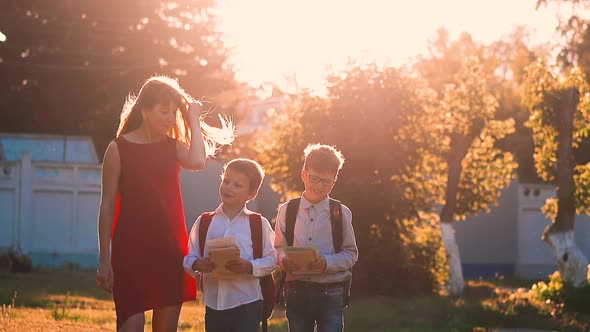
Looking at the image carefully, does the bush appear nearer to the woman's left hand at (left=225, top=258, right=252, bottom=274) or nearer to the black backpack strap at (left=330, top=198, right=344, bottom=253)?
the black backpack strap at (left=330, top=198, right=344, bottom=253)

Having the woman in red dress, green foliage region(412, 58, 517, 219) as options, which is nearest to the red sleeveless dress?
the woman in red dress

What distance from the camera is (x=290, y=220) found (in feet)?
21.8

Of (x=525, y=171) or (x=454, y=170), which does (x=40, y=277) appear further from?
(x=525, y=171)

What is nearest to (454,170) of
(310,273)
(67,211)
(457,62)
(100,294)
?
Result: (100,294)

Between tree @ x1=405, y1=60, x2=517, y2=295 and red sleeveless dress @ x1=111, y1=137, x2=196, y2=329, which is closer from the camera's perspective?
red sleeveless dress @ x1=111, y1=137, x2=196, y2=329

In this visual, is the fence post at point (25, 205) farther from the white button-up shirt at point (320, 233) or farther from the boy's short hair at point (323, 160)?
the boy's short hair at point (323, 160)

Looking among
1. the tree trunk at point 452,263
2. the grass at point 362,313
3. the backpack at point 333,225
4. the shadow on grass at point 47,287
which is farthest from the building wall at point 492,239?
the backpack at point 333,225

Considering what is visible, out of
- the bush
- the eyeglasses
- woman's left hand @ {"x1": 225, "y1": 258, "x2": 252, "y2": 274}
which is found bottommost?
the bush

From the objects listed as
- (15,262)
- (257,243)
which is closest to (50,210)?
(15,262)

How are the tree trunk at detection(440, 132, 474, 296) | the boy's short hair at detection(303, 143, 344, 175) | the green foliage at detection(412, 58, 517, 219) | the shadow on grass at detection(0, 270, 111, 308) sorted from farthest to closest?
A: 1. the green foliage at detection(412, 58, 517, 219)
2. the tree trunk at detection(440, 132, 474, 296)
3. the shadow on grass at detection(0, 270, 111, 308)
4. the boy's short hair at detection(303, 143, 344, 175)

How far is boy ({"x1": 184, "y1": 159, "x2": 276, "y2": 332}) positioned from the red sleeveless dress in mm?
131

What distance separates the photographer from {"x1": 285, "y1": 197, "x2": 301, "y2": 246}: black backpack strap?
261 inches

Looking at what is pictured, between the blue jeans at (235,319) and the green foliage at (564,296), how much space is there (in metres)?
9.78

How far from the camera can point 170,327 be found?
5906mm
